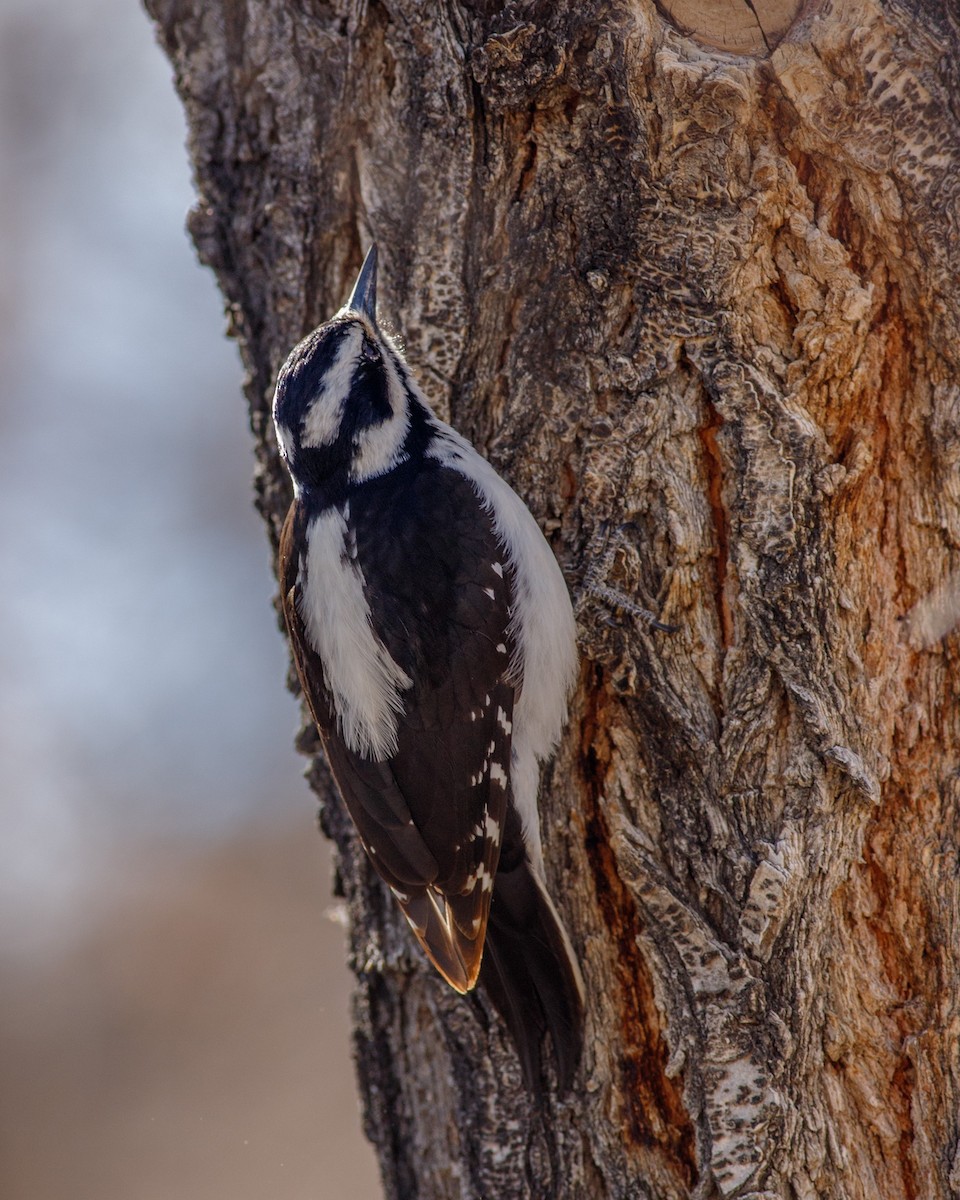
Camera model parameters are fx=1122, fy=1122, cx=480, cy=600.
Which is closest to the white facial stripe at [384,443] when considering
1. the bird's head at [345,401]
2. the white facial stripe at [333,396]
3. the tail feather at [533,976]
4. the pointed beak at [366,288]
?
the bird's head at [345,401]

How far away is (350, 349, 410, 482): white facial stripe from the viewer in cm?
255

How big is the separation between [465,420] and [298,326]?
17.2 inches

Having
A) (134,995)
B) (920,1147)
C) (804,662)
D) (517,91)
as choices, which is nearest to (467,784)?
(804,662)

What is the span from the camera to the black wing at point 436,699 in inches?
91.1

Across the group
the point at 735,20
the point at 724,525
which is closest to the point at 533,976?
the point at 724,525

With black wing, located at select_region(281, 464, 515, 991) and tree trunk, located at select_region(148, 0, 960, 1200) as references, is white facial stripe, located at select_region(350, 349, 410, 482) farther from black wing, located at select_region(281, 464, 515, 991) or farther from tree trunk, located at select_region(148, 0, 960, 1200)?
tree trunk, located at select_region(148, 0, 960, 1200)

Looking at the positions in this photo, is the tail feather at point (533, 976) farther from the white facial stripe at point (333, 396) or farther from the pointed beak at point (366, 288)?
the pointed beak at point (366, 288)

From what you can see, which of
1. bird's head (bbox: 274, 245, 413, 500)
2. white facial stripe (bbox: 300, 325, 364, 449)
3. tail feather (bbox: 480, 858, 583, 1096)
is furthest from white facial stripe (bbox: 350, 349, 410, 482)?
tail feather (bbox: 480, 858, 583, 1096)

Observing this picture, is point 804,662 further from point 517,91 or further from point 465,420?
point 517,91

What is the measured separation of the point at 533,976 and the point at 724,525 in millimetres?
967

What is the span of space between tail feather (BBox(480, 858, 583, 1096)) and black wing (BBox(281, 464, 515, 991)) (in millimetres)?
98

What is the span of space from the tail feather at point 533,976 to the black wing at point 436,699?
98 millimetres

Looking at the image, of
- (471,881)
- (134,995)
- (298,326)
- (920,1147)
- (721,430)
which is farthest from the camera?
(134,995)

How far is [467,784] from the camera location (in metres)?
2.37
